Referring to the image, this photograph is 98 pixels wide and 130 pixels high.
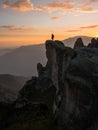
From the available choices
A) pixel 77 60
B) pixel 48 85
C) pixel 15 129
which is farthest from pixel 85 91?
pixel 48 85

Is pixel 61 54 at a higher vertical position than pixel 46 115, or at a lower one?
higher

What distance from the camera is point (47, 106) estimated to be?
72.1m

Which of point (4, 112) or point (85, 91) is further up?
point (85, 91)

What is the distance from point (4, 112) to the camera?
229ft

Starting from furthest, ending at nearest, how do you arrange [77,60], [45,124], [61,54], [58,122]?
[61,54]
[45,124]
[58,122]
[77,60]

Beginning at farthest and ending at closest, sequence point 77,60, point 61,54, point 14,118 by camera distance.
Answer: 1. point 14,118
2. point 61,54
3. point 77,60

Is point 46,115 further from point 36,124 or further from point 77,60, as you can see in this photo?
point 77,60

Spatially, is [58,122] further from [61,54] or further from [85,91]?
[61,54]

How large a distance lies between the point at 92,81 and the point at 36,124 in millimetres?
20255

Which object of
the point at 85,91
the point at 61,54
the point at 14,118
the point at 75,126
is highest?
the point at 61,54

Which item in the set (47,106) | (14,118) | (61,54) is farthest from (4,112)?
(61,54)

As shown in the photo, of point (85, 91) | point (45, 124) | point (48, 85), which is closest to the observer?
point (85, 91)

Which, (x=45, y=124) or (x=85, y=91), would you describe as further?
(x=45, y=124)

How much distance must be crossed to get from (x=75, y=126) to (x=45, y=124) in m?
13.1
